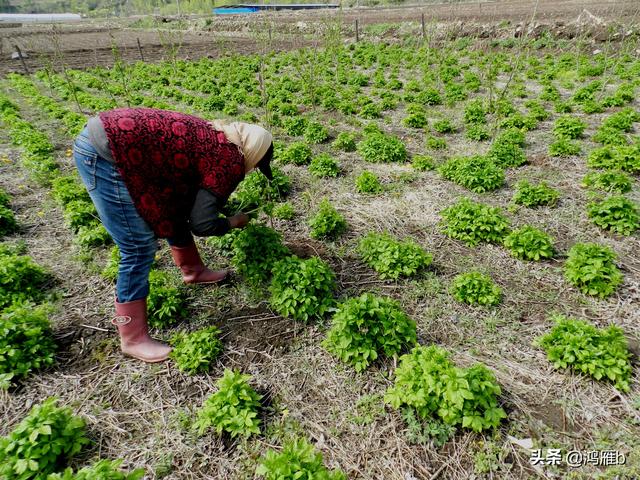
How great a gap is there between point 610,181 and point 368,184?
13.5 feet

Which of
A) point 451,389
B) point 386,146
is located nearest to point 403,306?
point 451,389

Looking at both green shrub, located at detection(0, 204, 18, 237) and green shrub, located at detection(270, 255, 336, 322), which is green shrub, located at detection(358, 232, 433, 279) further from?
green shrub, located at detection(0, 204, 18, 237)

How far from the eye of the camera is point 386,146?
→ 27.2ft

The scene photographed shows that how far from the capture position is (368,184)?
7027mm

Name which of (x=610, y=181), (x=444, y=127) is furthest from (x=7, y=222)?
(x=610, y=181)

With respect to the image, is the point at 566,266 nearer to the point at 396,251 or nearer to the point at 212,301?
the point at 396,251

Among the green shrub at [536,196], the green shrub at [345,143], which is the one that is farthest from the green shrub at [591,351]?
the green shrub at [345,143]

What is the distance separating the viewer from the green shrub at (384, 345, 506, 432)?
2.98 meters

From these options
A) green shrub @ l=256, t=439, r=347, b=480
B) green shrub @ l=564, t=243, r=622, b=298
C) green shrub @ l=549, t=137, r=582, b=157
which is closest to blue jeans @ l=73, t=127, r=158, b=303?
green shrub @ l=256, t=439, r=347, b=480

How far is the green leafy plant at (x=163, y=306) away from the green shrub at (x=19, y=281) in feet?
5.13

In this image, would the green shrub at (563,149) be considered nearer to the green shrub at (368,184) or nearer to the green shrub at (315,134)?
the green shrub at (368,184)

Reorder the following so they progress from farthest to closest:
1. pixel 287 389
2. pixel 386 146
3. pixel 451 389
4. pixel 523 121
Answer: pixel 523 121
pixel 386 146
pixel 287 389
pixel 451 389

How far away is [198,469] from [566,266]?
4840mm

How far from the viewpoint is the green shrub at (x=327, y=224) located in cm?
576
